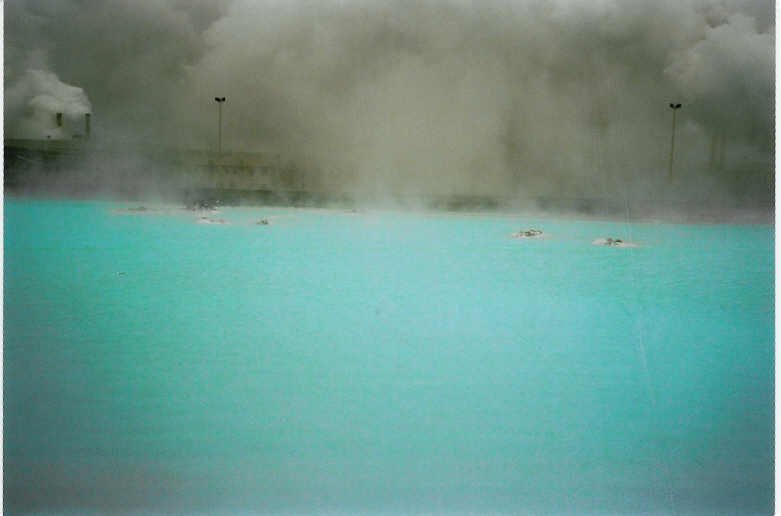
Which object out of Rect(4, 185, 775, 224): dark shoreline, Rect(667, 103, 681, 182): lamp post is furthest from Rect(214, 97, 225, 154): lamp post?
Rect(667, 103, 681, 182): lamp post

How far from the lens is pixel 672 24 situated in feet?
11.2

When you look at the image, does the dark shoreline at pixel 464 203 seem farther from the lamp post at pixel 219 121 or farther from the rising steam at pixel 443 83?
the lamp post at pixel 219 121

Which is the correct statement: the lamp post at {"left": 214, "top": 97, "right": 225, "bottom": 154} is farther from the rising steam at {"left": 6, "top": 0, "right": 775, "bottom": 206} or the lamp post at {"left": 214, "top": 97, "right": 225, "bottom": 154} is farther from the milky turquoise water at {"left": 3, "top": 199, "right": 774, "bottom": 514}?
the milky turquoise water at {"left": 3, "top": 199, "right": 774, "bottom": 514}

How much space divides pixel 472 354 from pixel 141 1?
229 cm

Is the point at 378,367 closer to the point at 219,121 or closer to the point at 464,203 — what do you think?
the point at 464,203

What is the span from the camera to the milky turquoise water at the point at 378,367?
328cm

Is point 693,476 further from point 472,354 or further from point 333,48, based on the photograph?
point 333,48

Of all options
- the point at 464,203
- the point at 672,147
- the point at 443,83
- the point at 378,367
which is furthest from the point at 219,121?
the point at 672,147

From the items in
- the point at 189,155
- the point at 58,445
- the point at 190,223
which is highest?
the point at 189,155

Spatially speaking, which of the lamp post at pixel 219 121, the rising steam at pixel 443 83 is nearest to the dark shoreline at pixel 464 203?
the rising steam at pixel 443 83

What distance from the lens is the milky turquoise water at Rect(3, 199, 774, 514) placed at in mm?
3279

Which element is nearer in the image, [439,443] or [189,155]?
[439,443]

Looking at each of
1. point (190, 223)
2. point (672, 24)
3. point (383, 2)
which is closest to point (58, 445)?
point (190, 223)

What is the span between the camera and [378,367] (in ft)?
10.9
